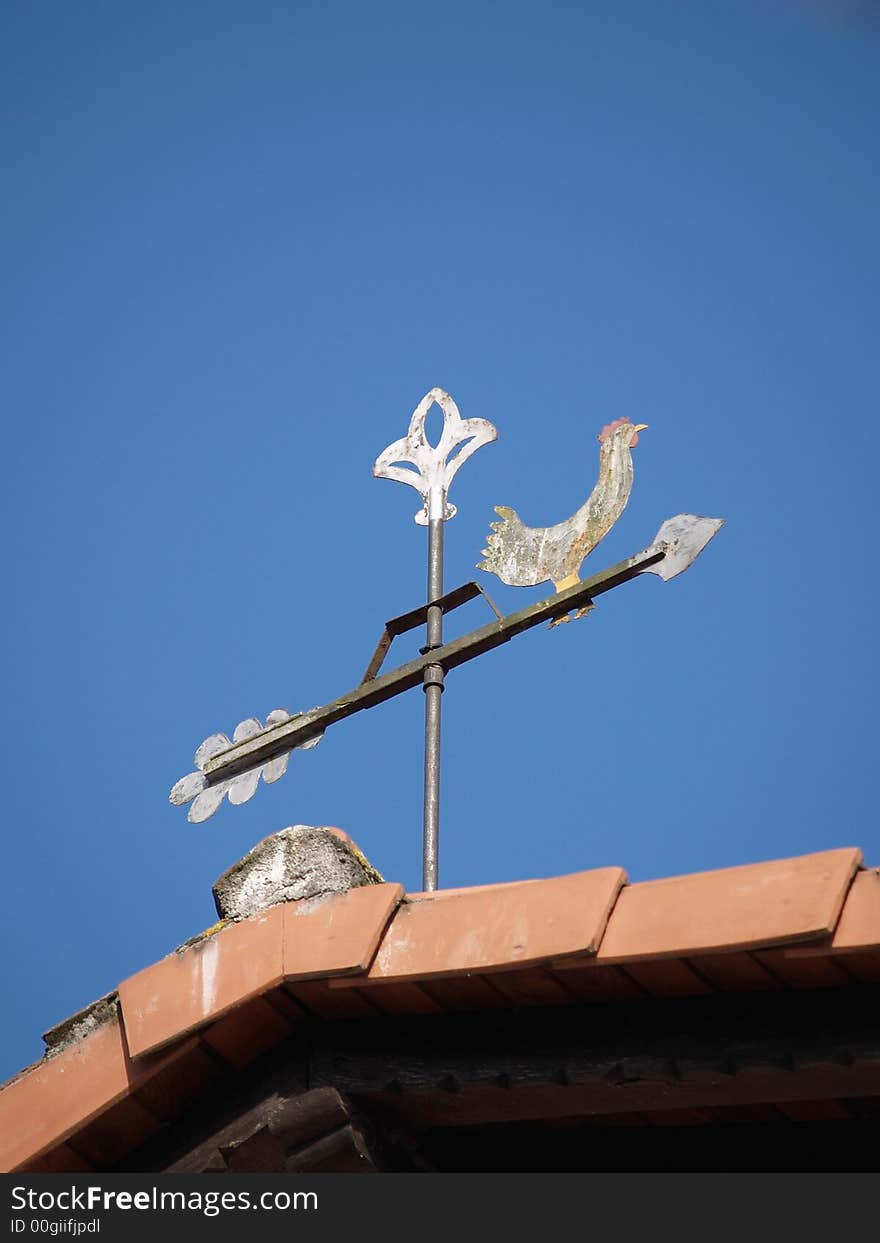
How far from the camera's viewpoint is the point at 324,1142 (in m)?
3.10

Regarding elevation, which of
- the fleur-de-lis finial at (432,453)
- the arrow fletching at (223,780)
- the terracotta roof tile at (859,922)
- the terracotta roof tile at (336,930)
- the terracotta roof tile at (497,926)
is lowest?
the terracotta roof tile at (859,922)

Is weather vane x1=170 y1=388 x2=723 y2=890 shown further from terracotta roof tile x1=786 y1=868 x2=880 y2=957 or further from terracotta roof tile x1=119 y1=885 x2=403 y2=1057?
terracotta roof tile x1=786 y1=868 x2=880 y2=957

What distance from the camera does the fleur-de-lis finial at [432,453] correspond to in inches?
199

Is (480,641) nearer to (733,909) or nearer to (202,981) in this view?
(202,981)

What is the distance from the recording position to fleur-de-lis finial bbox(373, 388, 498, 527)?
5047 millimetres

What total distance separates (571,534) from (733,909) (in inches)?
84.4

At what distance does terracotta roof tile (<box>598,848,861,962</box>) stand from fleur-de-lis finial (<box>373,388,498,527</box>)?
2360 millimetres

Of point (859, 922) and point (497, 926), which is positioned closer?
point (859, 922)

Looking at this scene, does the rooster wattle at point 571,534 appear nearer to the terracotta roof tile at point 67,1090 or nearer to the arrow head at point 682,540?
the arrow head at point 682,540

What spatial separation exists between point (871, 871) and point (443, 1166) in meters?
1.19

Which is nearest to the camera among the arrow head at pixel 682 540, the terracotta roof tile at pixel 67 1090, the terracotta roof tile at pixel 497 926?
the terracotta roof tile at pixel 497 926

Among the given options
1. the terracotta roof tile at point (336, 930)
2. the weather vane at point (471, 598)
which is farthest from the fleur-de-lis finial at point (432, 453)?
the terracotta roof tile at point (336, 930)

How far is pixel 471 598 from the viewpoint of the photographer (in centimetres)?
459

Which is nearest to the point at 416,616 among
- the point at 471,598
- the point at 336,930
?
the point at 471,598
